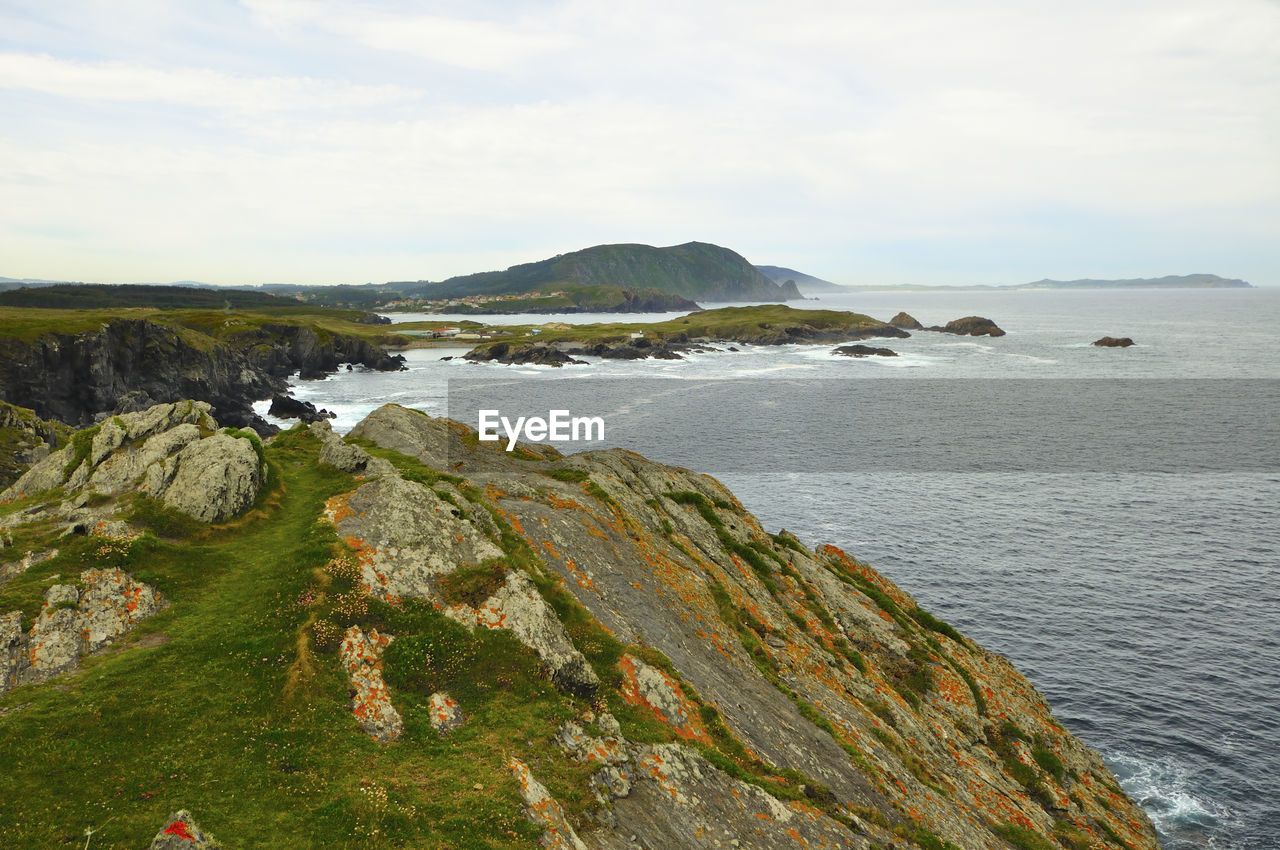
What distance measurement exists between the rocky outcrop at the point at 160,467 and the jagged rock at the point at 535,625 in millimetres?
13008

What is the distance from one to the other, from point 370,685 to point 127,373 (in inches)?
4781

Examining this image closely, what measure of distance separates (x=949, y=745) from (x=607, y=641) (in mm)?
20482

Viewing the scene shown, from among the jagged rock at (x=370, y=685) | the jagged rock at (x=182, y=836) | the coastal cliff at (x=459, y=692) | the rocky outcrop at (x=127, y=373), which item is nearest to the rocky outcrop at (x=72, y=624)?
the coastal cliff at (x=459, y=692)

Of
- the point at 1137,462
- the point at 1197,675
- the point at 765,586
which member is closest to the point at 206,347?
the point at 765,586

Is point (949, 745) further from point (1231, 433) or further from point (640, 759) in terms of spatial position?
point (1231, 433)

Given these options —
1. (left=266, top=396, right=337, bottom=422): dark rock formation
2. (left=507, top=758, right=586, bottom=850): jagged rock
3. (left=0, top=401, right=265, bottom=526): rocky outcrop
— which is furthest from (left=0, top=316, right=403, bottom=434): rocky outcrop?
(left=507, top=758, right=586, bottom=850): jagged rock

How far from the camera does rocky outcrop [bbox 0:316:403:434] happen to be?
91750 mm

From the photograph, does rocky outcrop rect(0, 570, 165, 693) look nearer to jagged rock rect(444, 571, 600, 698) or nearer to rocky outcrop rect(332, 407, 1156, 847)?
rocky outcrop rect(332, 407, 1156, 847)

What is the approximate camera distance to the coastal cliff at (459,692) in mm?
14906

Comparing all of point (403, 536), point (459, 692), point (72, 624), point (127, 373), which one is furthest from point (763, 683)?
point (127, 373)

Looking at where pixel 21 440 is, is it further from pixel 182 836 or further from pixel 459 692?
pixel 182 836

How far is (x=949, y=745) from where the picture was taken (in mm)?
31203

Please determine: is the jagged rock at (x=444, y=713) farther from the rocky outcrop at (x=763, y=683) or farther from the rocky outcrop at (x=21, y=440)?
the rocky outcrop at (x=21, y=440)

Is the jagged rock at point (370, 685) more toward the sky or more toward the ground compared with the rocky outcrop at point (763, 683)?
more toward the sky
